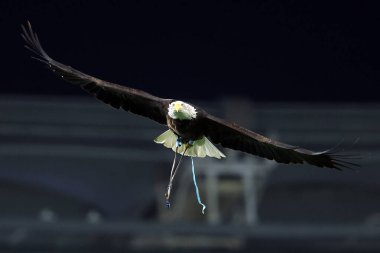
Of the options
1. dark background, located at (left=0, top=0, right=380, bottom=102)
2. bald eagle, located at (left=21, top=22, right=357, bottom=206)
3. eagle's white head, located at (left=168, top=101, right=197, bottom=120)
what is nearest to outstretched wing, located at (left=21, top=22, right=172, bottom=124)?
bald eagle, located at (left=21, top=22, right=357, bottom=206)

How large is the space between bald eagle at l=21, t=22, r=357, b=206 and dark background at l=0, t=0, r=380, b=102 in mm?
7121

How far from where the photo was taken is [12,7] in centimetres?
1496

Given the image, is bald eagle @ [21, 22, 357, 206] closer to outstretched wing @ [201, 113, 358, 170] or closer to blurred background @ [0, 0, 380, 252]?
outstretched wing @ [201, 113, 358, 170]

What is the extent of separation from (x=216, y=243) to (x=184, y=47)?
3.20 metres

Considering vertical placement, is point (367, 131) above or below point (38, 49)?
above

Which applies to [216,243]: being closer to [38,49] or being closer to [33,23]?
[33,23]

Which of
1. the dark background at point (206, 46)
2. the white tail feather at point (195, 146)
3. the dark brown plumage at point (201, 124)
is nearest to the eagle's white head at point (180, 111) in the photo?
the dark brown plumage at point (201, 124)

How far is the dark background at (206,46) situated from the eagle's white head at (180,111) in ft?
26.0

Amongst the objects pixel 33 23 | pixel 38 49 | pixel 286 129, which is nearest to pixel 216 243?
pixel 286 129

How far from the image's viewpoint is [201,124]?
7648 mm

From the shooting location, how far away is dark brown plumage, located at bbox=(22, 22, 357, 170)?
Answer: 7656mm

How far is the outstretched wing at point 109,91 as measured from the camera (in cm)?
783

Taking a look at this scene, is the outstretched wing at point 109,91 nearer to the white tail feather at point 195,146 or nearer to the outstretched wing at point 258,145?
the white tail feather at point 195,146

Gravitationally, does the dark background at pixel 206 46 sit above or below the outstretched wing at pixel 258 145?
above
